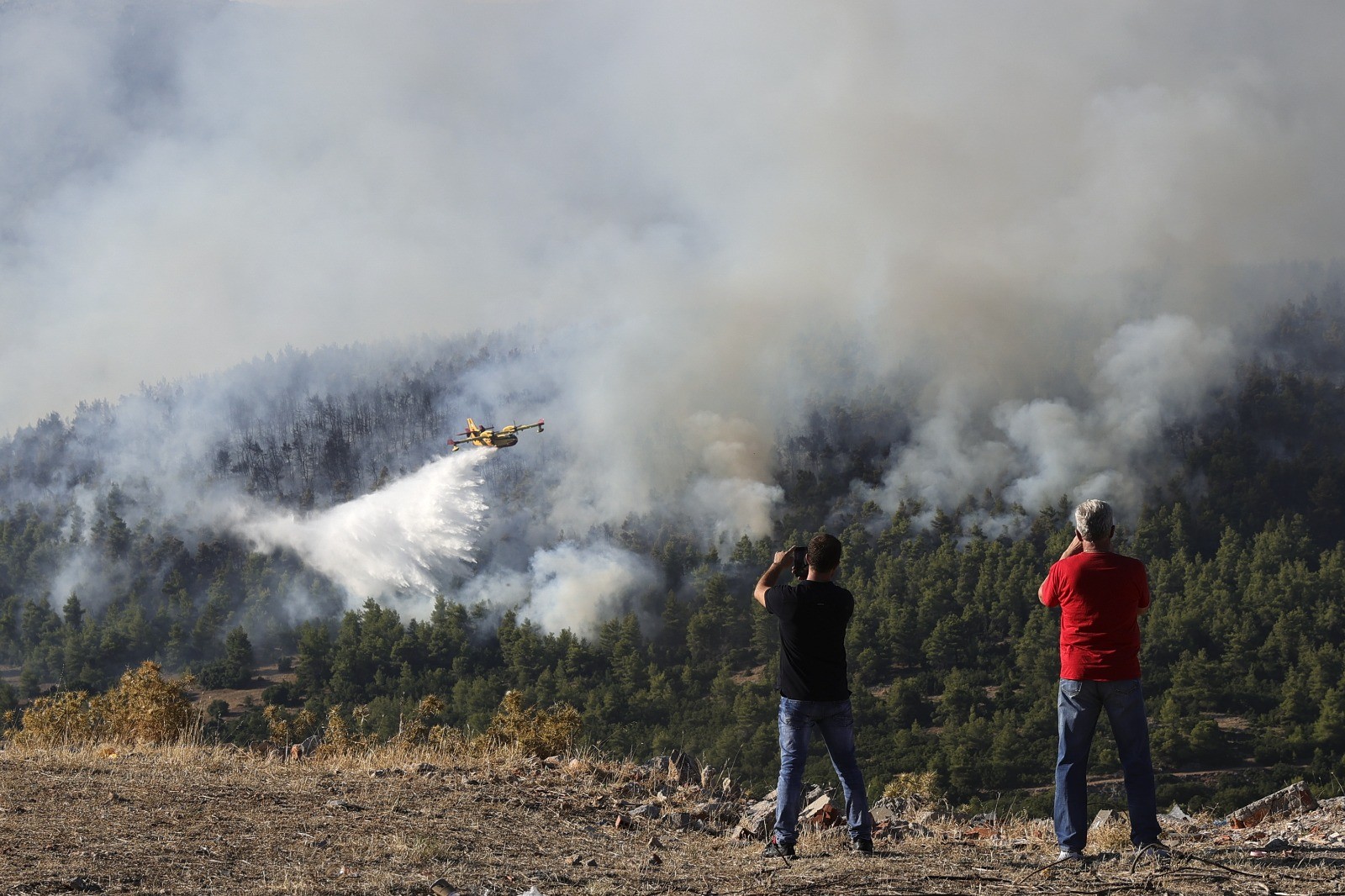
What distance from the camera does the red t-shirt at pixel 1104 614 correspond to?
338 inches

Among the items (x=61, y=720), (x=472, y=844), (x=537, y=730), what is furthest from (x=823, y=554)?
(x=61, y=720)

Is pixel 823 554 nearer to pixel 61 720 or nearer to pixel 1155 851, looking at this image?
pixel 1155 851

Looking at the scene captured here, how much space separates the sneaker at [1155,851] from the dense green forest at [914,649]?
3532 inches

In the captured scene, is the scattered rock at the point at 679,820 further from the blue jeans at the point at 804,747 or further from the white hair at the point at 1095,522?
the white hair at the point at 1095,522

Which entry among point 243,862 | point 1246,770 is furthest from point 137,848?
point 1246,770

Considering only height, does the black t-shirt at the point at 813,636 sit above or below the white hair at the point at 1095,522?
below

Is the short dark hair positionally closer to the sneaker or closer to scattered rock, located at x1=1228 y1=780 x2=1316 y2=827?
the sneaker

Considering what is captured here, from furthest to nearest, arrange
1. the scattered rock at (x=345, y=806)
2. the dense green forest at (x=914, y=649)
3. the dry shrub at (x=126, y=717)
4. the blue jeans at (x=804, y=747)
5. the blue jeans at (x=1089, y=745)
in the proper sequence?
the dense green forest at (x=914, y=649), the dry shrub at (x=126, y=717), the scattered rock at (x=345, y=806), the blue jeans at (x=804, y=747), the blue jeans at (x=1089, y=745)

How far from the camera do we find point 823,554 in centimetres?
900

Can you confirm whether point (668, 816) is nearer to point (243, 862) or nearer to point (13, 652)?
point (243, 862)

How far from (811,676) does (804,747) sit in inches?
26.0

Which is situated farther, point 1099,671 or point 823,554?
point 823,554

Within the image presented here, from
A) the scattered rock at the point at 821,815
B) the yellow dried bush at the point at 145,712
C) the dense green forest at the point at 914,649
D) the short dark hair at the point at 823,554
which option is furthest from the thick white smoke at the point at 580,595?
the short dark hair at the point at 823,554

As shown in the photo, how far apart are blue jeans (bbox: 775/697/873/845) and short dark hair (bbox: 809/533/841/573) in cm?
115
